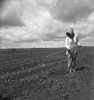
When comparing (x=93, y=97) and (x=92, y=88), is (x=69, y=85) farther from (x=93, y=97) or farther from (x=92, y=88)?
(x=93, y=97)

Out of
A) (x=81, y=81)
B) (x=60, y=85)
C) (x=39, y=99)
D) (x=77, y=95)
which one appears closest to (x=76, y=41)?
(x=81, y=81)

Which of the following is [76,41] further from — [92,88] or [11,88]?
[11,88]

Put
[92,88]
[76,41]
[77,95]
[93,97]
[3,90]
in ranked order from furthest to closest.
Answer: [76,41], [3,90], [92,88], [77,95], [93,97]

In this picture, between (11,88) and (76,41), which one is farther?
(76,41)

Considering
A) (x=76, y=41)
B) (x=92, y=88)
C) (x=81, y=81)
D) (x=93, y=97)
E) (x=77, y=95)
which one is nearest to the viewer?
(x=93, y=97)

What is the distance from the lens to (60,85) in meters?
8.23

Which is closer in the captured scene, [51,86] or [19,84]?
[51,86]

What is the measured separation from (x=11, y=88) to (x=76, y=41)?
18.0 feet

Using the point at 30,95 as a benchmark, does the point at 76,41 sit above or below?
above

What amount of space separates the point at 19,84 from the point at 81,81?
3.77m

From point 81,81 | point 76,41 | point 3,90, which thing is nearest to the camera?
point 3,90

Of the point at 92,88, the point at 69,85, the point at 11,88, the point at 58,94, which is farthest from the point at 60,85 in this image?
the point at 11,88

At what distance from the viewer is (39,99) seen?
6.72 meters

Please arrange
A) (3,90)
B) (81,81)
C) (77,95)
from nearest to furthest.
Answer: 1. (77,95)
2. (3,90)
3. (81,81)
